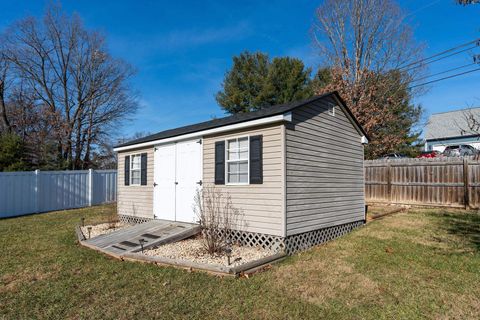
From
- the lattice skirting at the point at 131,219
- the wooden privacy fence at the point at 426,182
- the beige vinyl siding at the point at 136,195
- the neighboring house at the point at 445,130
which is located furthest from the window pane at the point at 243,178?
the neighboring house at the point at 445,130

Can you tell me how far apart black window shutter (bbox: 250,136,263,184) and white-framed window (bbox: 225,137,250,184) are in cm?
17

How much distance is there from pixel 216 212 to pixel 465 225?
6.62 meters

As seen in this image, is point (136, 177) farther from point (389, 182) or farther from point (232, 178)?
point (389, 182)

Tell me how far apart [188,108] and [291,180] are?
61.6 feet

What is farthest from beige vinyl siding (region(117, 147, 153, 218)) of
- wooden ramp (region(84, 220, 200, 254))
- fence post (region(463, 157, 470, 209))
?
fence post (region(463, 157, 470, 209))

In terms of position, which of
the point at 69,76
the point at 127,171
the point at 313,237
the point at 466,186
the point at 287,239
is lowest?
the point at 313,237

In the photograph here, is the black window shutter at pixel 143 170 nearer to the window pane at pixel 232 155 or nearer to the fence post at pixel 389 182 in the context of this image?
the window pane at pixel 232 155

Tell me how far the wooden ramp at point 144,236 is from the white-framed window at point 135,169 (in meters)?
1.98

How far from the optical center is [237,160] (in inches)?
266

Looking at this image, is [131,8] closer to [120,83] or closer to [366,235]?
[120,83]

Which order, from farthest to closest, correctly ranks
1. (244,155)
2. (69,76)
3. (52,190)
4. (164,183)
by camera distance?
(69,76), (52,190), (164,183), (244,155)

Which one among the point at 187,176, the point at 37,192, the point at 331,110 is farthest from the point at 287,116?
the point at 37,192

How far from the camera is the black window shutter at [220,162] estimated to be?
272 inches

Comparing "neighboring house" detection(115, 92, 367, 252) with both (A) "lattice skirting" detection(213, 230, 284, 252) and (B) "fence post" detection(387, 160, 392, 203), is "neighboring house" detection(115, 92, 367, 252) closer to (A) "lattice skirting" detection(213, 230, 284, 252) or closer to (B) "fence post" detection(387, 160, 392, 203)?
(A) "lattice skirting" detection(213, 230, 284, 252)
